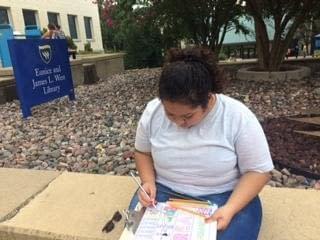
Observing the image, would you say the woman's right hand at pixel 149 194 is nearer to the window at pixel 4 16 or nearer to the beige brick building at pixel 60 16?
the beige brick building at pixel 60 16

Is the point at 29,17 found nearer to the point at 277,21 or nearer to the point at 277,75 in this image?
the point at 277,21

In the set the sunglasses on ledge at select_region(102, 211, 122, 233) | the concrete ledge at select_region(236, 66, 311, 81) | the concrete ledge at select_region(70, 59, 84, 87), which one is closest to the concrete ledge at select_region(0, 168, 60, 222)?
the sunglasses on ledge at select_region(102, 211, 122, 233)

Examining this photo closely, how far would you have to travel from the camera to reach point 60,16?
2128 centimetres

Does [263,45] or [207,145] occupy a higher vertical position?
[207,145]

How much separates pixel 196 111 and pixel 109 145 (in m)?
2.78

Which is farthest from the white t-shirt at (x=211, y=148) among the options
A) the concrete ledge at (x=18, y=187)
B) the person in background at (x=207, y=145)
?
the concrete ledge at (x=18, y=187)

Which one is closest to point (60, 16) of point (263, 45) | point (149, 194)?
point (263, 45)

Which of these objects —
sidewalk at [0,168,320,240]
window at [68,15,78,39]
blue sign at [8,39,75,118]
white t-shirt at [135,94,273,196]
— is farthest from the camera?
window at [68,15,78,39]

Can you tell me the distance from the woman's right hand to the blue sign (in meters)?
4.53

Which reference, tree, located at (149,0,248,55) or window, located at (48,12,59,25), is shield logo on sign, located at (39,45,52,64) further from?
window, located at (48,12,59,25)

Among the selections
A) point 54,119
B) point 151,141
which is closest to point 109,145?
point 54,119

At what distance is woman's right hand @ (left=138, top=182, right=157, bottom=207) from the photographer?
1.81 meters

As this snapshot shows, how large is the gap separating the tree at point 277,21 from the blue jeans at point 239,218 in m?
7.10

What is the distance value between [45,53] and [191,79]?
5.40 metres
